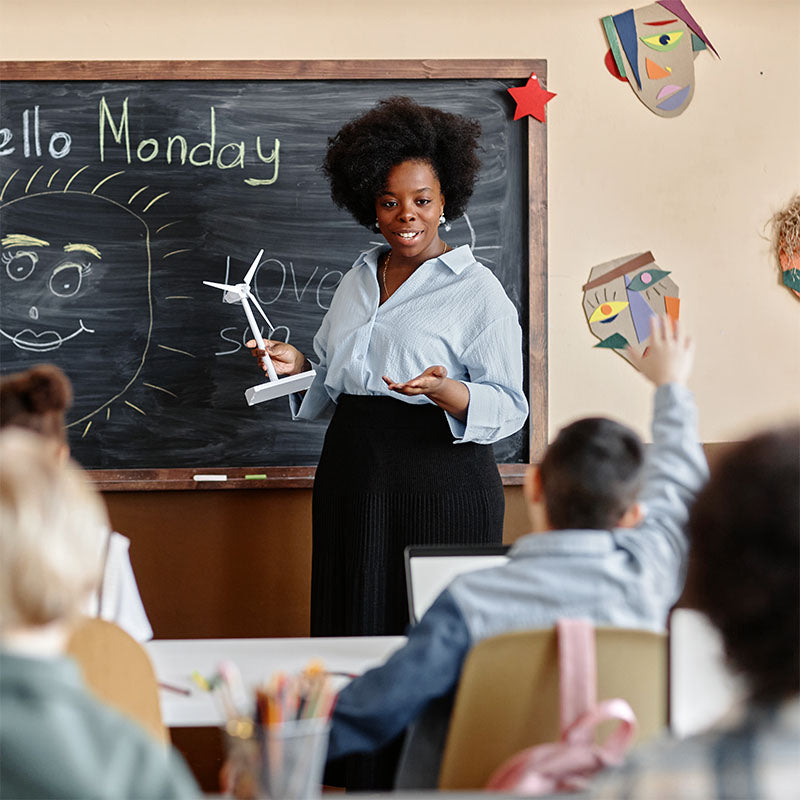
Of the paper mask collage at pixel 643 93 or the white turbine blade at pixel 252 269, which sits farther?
the paper mask collage at pixel 643 93

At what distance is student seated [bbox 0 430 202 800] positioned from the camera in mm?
790

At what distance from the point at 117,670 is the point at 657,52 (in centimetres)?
256

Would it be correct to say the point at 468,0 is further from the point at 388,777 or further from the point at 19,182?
the point at 388,777

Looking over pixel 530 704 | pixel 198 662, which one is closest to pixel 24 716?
pixel 530 704

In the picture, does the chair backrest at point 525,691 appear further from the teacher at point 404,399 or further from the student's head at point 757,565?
the teacher at point 404,399

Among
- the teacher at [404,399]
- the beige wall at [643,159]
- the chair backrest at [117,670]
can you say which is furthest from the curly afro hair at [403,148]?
the chair backrest at [117,670]

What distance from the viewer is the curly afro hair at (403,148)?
→ 2.57 metres

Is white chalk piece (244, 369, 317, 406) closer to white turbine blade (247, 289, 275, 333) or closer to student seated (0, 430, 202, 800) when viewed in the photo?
white turbine blade (247, 289, 275, 333)

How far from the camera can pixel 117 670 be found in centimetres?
123

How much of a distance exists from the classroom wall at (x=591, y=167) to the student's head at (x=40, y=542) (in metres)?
2.15

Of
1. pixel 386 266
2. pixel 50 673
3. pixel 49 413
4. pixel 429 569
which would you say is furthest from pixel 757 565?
pixel 386 266

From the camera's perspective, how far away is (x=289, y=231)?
117 inches

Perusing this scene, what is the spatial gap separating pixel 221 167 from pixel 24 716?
2371 millimetres

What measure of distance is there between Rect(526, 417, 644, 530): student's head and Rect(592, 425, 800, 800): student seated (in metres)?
0.48
